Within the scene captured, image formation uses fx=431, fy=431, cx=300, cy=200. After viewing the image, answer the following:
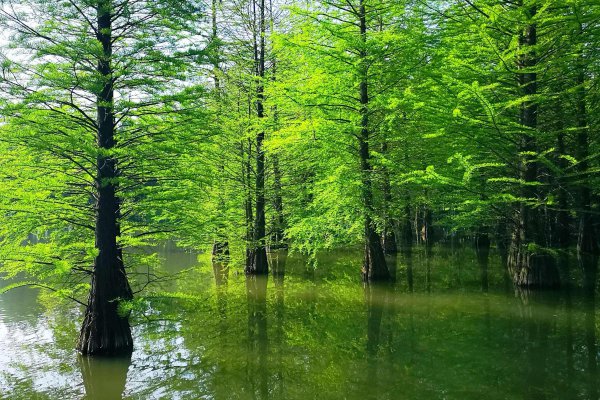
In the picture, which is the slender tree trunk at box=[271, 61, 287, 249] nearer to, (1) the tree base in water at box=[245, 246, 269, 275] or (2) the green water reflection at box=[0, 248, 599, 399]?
(1) the tree base in water at box=[245, 246, 269, 275]

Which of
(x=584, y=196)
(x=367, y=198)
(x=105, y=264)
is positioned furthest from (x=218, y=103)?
(x=584, y=196)

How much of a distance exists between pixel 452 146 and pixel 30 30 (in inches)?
429

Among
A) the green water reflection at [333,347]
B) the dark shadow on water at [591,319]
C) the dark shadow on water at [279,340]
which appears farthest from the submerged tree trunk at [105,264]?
the dark shadow on water at [591,319]

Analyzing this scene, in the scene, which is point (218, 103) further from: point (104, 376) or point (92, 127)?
point (104, 376)

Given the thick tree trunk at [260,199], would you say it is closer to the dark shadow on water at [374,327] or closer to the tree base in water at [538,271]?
the dark shadow on water at [374,327]

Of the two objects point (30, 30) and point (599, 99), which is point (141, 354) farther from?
point (599, 99)

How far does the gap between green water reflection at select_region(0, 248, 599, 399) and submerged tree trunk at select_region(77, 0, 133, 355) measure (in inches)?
16.7

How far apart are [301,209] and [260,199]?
2227 millimetres

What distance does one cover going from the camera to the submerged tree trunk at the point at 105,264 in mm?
8078

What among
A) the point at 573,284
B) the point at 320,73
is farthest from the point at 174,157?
the point at 573,284

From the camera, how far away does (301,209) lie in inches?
677

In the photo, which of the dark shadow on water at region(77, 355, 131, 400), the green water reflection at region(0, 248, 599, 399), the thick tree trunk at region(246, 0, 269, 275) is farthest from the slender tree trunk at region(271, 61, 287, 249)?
the dark shadow on water at region(77, 355, 131, 400)

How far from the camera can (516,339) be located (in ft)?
27.0

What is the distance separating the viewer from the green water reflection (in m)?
6.46
